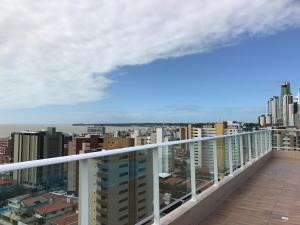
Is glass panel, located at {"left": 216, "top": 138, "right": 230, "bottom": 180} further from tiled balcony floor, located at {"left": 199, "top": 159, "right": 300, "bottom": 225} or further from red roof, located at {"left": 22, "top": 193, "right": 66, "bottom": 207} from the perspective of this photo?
red roof, located at {"left": 22, "top": 193, "right": 66, "bottom": 207}

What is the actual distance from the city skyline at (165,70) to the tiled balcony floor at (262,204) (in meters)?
6.53

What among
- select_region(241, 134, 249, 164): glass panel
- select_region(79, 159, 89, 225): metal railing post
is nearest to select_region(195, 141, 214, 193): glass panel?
select_region(79, 159, 89, 225): metal railing post

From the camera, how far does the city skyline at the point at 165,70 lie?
17266mm

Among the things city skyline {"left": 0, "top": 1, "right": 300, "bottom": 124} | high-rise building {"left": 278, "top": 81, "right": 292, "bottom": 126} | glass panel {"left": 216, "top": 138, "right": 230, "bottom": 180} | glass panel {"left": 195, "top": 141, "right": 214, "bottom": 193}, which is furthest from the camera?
high-rise building {"left": 278, "top": 81, "right": 292, "bottom": 126}

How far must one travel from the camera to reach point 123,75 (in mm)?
36875

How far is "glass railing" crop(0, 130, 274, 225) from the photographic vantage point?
188 centimetres

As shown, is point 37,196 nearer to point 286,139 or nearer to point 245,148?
point 245,148

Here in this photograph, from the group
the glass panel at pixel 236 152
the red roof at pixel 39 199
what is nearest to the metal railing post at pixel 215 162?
the glass panel at pixel 236 152

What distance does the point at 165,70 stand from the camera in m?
37.6

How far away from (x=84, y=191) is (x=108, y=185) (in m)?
0.27

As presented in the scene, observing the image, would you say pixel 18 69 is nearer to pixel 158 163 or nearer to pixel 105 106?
pixel 105 106

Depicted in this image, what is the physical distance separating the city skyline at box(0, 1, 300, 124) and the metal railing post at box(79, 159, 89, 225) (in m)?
10.6

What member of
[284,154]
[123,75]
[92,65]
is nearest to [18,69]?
[92,65]

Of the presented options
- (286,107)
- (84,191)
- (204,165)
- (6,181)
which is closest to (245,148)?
(204,165)
